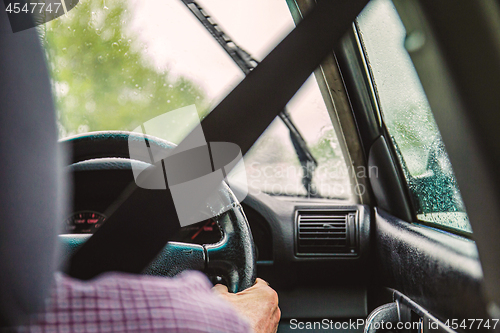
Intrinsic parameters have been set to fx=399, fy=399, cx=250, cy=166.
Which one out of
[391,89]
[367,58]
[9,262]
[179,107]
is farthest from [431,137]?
[9,262]

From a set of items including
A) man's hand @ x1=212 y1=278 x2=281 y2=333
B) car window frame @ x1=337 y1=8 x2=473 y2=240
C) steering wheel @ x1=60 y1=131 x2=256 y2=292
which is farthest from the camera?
car window frame @ x1=337 y1=8 x2=473 y2=240

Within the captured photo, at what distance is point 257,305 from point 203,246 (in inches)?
11.9


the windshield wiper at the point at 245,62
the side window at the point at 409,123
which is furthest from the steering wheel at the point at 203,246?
the windshield wiper at the point at 245,62

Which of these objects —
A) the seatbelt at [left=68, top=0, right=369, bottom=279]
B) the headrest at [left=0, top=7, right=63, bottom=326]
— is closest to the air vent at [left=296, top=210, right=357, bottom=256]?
the seatbelt at [left=68, top=0, right=369, bottom=279]

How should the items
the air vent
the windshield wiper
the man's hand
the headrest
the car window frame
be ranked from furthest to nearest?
the air vent → the windshield wiper → the car window frame → the man's hand → the headrest

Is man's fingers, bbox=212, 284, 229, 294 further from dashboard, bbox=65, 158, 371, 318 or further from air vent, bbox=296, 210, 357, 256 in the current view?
air vent, bbox=296, 210, 357, 256

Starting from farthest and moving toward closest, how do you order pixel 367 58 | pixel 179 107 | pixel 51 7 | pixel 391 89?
pixel 367 58
pixel 391 89
pixel 179 107
pixel 51 7

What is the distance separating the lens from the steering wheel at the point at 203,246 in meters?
1.35

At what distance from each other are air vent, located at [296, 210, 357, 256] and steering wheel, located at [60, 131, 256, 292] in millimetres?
1139

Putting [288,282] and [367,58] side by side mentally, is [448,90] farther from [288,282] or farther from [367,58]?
[288,282]

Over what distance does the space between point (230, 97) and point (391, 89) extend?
1180 millimetres

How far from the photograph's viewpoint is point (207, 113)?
796 mm

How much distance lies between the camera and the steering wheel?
135cm

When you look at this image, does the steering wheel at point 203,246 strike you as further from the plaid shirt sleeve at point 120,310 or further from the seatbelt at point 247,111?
the plaid shirt sleeve at point 120,310
